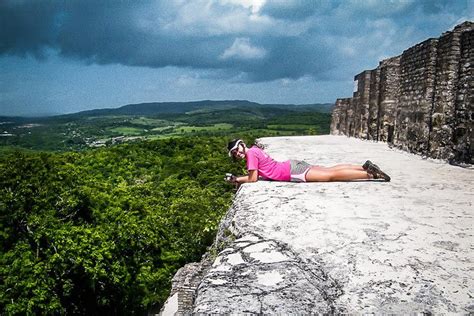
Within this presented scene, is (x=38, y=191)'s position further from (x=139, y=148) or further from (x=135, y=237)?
(x=139, y=148)

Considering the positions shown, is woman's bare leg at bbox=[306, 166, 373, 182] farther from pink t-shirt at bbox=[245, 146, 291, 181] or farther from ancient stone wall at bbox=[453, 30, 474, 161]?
ancient stone wall at bbox=[453, 30, 474, 161]

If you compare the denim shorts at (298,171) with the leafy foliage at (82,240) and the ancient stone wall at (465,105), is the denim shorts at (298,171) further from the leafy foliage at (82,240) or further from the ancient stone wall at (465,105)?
the leafy foliage at (82,240)

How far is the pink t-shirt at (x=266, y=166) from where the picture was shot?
16.5 ft

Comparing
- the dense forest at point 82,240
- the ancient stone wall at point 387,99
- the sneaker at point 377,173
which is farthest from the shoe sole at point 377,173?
the dense forest at point 82,240

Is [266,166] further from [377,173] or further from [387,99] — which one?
[387,99]

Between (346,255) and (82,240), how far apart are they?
11819 millimetres

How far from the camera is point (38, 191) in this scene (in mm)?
13477

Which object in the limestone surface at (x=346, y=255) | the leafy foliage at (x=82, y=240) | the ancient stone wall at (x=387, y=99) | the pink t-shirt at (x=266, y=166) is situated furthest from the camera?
the leafy foliage at (x=82, y=240)

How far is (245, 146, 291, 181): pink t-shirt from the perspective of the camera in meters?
5.02

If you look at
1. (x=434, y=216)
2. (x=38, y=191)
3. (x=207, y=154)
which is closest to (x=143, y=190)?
(x=207, y=154)

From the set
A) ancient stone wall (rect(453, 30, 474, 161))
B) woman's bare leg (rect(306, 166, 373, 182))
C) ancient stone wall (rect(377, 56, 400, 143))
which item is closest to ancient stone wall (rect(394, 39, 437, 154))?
ancient stone wall (rect(453, 30, 474, 161))

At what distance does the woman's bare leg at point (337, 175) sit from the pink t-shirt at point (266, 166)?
0.98 ft

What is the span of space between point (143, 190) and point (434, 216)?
2187cm

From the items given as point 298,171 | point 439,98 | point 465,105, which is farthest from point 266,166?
point 439,98
